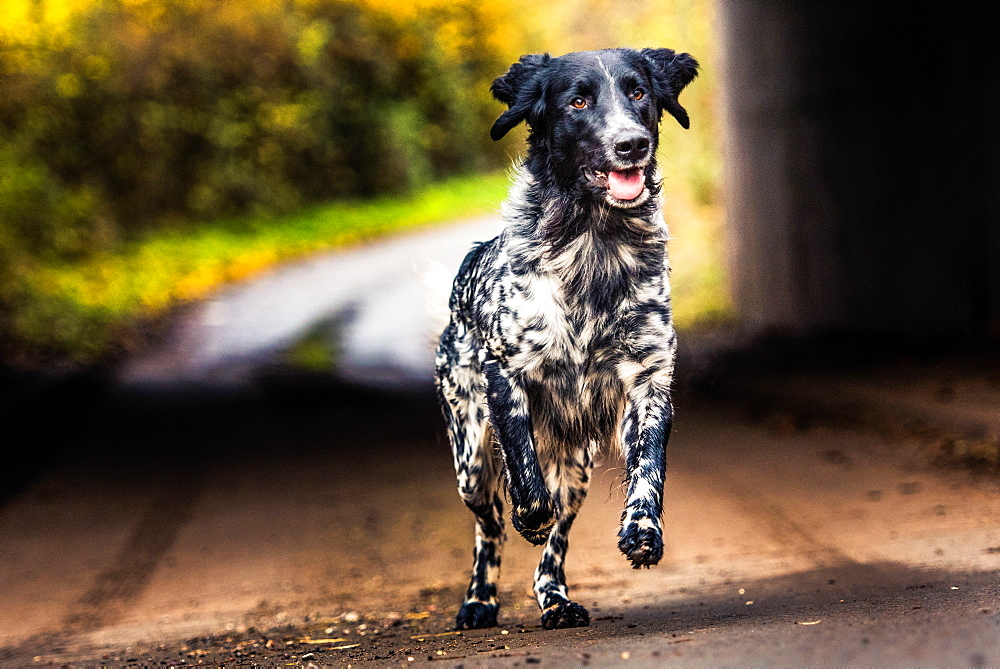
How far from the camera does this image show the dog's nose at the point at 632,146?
4.14m

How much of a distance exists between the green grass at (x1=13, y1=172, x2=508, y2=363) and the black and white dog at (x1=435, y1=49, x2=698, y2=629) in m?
3.24

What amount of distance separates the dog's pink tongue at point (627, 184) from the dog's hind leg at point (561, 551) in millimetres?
1215

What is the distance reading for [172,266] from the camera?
1986 centimetres

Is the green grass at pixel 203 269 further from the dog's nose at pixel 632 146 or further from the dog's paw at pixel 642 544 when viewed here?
the dog's paw at pixel 642 544

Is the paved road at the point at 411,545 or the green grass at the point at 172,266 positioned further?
the green grass at the point at 172,266

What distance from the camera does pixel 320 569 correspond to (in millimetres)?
6609

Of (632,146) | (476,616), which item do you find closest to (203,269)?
(476,616)

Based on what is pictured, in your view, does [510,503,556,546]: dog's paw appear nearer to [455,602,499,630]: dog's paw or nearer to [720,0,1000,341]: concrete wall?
[455,602,499,630]: dog's paw

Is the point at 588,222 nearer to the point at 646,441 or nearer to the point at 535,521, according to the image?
the point at 646,441

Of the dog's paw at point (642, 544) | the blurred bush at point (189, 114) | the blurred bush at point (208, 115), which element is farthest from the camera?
the blurred bush at point (189, 114)

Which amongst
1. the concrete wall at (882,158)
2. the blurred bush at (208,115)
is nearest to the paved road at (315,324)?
the blurred bush at (208,115)

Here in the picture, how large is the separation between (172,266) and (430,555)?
14145 millimetres

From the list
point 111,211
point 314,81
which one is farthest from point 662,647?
point 314,81

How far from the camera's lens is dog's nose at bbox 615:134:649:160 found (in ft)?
13.6
